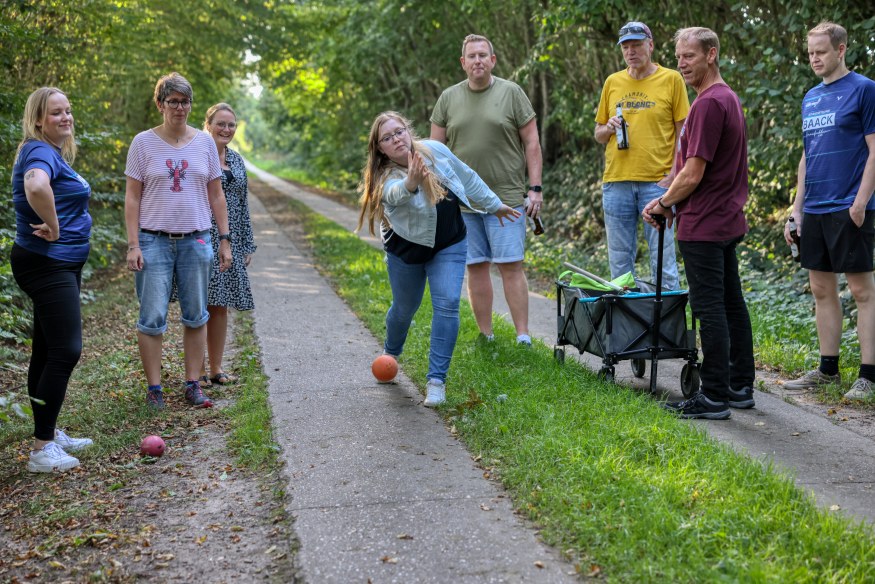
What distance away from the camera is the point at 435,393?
5465 millimetres

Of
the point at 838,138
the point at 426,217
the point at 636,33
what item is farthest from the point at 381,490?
the point at 636,33

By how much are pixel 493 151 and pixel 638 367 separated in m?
1.88

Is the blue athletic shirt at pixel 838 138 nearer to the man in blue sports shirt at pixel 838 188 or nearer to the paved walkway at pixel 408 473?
the man in blue sports shirt at pixel 838 188

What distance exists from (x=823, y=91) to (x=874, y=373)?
1789 millimetres

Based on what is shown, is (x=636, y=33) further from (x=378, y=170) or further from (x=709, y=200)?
(x=378, y=170)

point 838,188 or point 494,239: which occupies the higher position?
point 838,188

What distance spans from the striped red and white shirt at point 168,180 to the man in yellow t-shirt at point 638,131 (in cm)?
279

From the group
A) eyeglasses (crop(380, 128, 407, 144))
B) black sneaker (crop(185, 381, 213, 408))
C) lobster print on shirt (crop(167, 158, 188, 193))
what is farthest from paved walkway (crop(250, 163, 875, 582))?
eyeglasses (crop(380, 128, 407, 144))

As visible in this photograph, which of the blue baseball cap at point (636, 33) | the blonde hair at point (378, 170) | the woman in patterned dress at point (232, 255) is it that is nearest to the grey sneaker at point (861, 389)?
the blue baseball cap at point (636, 33)

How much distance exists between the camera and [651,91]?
622 cm

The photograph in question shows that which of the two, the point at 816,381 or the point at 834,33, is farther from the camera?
the point at 816,381

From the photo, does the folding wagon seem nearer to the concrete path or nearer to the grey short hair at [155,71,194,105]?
the concrete path

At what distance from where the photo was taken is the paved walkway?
11.0 feet

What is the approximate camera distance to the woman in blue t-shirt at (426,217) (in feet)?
17.3
